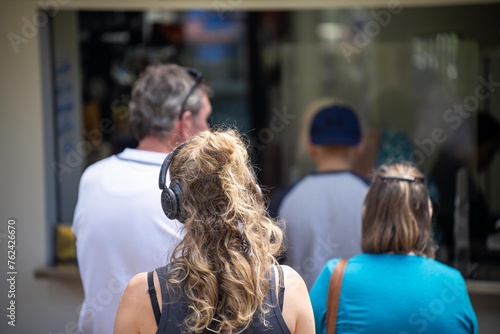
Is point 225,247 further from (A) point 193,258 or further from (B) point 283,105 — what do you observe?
(B) point 283,105

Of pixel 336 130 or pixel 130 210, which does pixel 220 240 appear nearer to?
pixel 130 210

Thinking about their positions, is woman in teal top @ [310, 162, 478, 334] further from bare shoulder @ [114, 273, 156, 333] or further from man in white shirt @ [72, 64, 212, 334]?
bare shoulder @ [114, 273, 156, 333]

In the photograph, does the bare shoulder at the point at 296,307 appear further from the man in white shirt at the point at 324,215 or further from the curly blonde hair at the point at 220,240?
the man in white shirt at the point at 324,215

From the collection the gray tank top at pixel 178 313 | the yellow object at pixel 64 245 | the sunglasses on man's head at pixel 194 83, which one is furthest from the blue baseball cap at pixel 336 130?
the gray tank top at pixel 178 313

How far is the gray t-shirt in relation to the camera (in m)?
3.54

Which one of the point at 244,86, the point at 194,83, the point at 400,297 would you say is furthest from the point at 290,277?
the point at 244,86

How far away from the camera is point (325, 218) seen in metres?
3.54

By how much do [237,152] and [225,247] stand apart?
0.25 meters

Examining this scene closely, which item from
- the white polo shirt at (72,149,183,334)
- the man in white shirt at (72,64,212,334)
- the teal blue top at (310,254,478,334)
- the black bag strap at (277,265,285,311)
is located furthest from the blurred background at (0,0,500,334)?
the black bag strap at (277,265,285,311)

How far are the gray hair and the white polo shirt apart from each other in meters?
0.15

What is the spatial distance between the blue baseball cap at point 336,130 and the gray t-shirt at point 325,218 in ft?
0.67

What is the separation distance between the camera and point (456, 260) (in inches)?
177

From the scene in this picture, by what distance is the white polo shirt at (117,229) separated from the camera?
253 cm

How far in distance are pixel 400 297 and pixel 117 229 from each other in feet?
3.34
